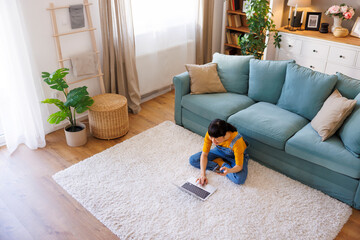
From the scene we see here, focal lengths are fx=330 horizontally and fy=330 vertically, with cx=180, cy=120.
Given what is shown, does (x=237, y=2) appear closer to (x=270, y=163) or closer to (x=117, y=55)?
(x=117, y=55)

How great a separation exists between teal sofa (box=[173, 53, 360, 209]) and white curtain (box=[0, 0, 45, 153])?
158 centimetres

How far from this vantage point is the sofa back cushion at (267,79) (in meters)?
3.53

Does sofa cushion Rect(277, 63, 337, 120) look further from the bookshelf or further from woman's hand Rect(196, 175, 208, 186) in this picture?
the bookshelf

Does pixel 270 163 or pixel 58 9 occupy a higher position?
pixel 58 9

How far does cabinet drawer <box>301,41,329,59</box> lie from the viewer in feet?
14.6

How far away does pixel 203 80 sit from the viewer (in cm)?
378

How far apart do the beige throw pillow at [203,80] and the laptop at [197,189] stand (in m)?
1.20

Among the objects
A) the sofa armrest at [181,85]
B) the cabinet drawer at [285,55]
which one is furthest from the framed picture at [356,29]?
the sofa armrest at [181,85]

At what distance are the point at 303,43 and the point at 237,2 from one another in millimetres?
1258

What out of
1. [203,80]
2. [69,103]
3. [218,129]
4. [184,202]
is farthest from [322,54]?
[69,103]

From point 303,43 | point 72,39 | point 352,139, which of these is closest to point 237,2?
point 303,43

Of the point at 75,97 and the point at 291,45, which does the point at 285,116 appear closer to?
the point at 291,45

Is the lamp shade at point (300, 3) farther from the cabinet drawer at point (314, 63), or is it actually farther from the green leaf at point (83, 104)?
the green leaf at point (83, 104)

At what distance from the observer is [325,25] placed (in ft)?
15.0
